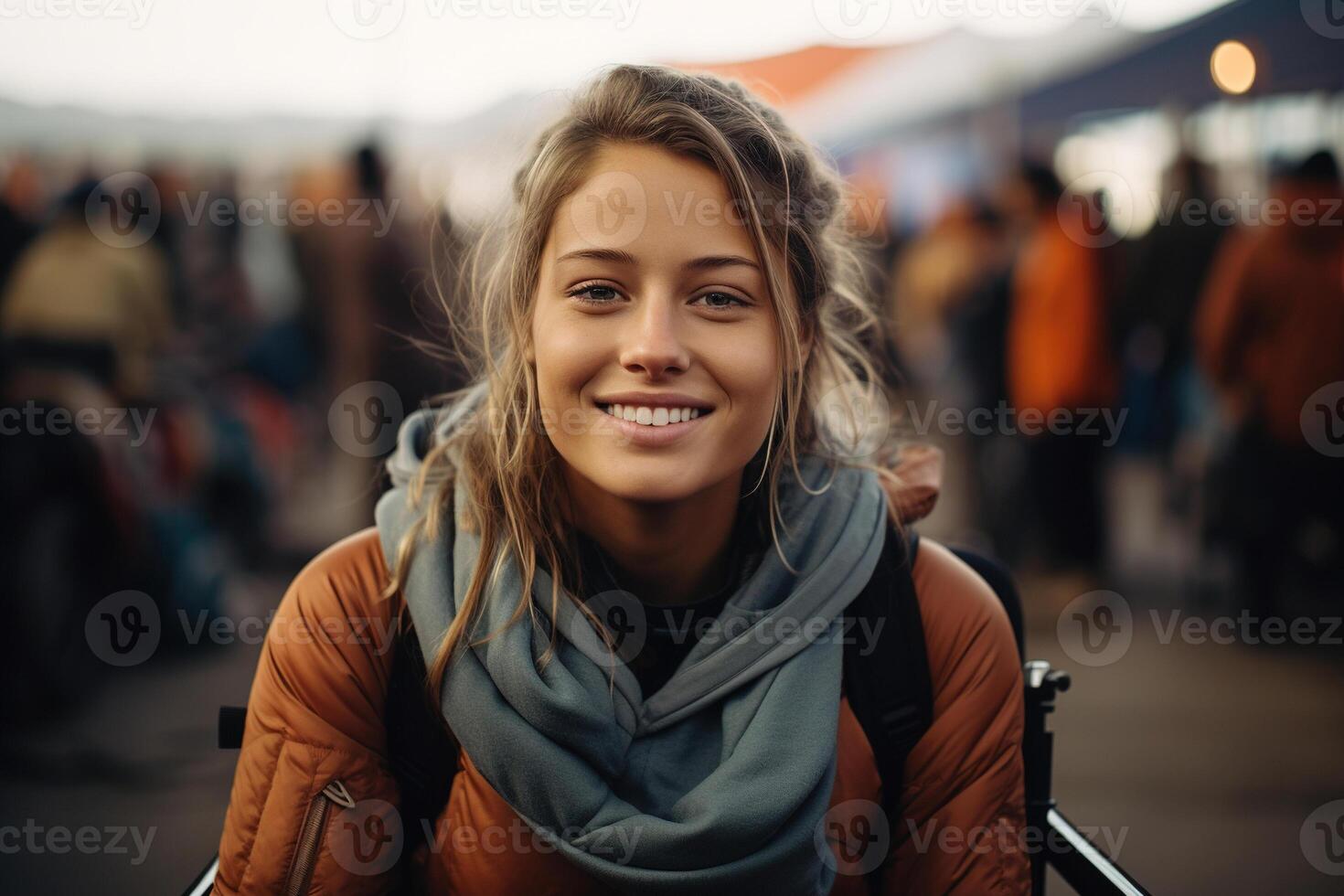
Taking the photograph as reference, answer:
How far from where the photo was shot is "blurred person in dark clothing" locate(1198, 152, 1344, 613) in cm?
543

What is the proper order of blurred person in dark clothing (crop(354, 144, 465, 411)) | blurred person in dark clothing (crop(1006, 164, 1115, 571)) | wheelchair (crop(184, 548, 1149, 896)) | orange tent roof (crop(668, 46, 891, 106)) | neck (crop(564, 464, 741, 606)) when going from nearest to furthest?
1. wheelchair (crop(184, 548, 1149, 896))
2. neck (crop(564, 464, 741, 606))
3. blurred person in dark clothing (crop(354, 144, 465, 411))
4. blurred person in dark clothing (crop(1006, 164, 1115, 571))
5. orange tent roof (crop(668, 46, 891, 106))

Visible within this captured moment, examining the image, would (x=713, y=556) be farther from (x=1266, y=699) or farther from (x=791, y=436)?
(x=1266, y=699)

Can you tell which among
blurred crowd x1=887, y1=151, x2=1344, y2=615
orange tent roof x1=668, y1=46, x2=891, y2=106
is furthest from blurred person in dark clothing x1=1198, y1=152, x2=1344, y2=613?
orange tent roof x1=668, y1=46, x2=891, y2=106

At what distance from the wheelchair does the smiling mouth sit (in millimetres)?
698

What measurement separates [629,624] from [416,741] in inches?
15.6

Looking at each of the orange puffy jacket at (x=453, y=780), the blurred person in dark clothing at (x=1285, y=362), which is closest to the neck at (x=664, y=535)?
the orange puffy jacket at (x=453, y=780)

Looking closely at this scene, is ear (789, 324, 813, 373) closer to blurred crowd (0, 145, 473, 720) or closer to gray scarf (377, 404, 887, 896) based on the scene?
gray scarf (377, 404, 887, 896)

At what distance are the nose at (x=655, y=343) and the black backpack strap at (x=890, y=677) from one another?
1.77ft

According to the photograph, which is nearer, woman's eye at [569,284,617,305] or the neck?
woman's eye at [569,284,617,305]

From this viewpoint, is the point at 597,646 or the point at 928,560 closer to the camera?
the point at 597,646

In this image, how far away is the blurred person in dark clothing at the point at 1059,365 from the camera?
20.9 ft

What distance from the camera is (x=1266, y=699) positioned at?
500cm

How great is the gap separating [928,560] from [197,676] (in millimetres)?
4084

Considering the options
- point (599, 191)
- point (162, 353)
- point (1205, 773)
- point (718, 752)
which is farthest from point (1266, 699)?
point (162, 353)
